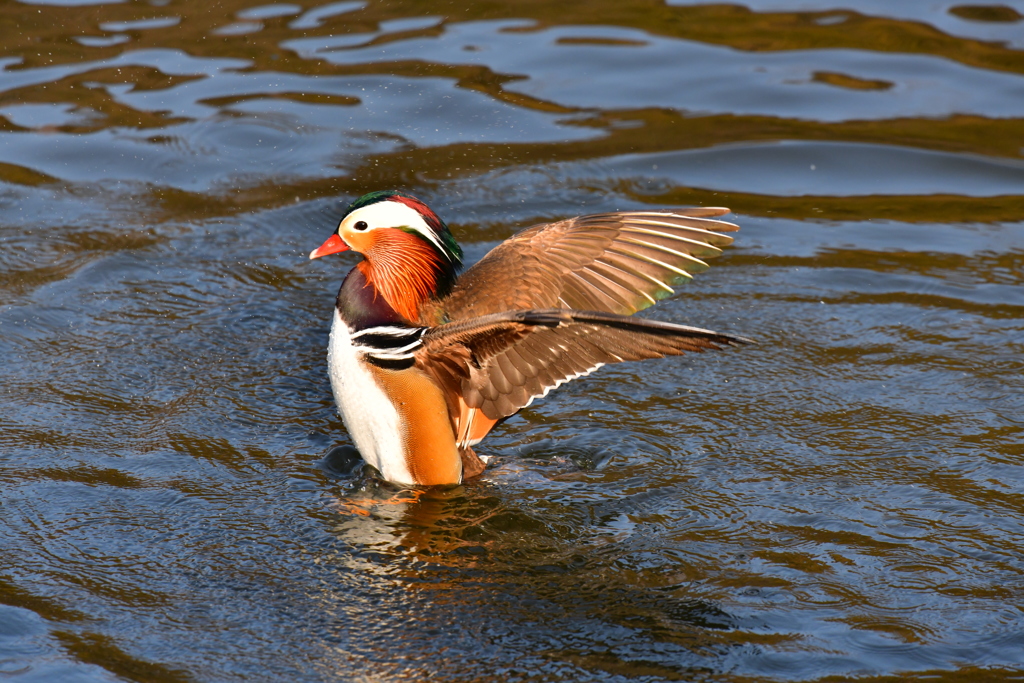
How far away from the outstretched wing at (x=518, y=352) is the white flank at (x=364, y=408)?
0.24 metres

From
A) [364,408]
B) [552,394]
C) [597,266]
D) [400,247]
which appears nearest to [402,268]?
[400,247]

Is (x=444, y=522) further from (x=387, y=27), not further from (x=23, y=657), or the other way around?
(x=387, y=27)

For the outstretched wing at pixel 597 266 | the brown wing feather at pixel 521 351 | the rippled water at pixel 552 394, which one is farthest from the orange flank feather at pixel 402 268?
the rippled water at pixel 552 394

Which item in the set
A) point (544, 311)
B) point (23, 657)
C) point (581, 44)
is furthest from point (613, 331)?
point (581, 44)

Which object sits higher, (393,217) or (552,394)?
(393,217)

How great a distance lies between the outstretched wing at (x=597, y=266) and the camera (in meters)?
4.68

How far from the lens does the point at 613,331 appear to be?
156 inches

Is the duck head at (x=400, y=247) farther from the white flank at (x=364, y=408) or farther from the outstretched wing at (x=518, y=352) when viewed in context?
the outstretched wing at (x=518, y=352)

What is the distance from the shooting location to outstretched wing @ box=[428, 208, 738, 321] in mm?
4676

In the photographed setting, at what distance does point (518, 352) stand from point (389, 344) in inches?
Result: 21.8

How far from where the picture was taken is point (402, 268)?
4.88 metres

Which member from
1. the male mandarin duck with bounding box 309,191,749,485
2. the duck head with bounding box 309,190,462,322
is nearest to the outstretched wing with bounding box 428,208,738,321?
the male mandarin duck with bounding box 309,191,749,485

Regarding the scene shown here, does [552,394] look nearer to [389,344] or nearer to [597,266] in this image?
[597,266]

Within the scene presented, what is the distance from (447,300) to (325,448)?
2.74ft
